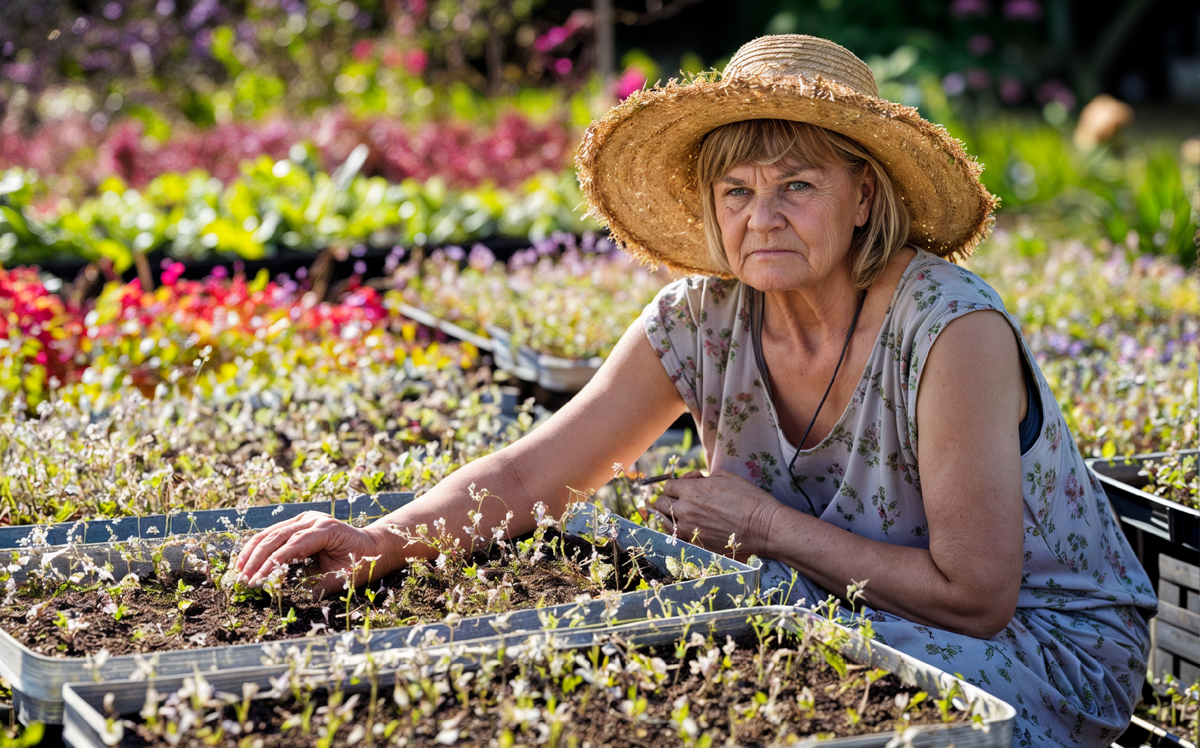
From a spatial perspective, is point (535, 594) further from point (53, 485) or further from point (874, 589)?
point (53, 485)

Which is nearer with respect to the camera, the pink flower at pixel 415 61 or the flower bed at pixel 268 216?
the flower bed at pixel 268 216

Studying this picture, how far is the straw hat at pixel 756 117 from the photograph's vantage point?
194 cm

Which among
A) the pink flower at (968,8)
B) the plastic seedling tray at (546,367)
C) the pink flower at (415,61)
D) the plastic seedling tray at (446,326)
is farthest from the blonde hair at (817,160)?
the pink flower at (968,8)

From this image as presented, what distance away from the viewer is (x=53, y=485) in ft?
7.53

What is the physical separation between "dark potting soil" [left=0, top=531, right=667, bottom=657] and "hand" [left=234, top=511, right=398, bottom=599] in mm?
32

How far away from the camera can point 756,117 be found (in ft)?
6.75

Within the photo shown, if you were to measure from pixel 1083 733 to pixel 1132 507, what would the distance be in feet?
2.14

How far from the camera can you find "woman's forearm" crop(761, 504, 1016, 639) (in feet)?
6.13

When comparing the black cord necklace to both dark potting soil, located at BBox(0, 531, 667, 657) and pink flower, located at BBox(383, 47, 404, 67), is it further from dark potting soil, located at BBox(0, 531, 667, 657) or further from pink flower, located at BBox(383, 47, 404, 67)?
pink flower, located at BBox(383, 47, 404, 67)

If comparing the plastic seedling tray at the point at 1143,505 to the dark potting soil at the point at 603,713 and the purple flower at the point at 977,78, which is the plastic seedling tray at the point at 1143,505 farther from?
the purple flower at the point at 977,78

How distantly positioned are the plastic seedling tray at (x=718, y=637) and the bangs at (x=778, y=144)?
85 cm

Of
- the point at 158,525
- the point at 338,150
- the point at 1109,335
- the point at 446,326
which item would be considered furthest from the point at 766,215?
the point at 338,150

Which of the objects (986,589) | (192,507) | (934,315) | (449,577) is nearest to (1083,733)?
(986,589)

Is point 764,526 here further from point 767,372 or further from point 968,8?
point 968,8
